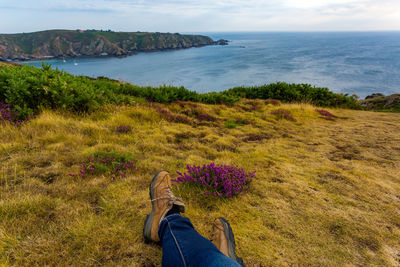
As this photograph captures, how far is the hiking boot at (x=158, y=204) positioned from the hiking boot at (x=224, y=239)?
0.57 metres

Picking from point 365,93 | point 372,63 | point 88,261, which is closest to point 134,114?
point 88,261

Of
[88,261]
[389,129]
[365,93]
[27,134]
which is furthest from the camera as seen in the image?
[365,93]

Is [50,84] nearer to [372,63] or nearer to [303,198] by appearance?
[303,198]

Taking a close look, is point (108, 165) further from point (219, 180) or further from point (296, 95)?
point (296, 95)

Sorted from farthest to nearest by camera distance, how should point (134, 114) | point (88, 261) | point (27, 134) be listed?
point (134, 114)
point (27, 134)
point (88, 261)

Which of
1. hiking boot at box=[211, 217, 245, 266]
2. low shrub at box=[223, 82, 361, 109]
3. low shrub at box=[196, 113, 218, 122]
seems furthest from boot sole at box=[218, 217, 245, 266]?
low shrub at box=[223, 82, 361, 109]

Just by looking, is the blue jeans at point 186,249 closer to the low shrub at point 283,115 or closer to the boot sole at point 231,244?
the boot sole at point 231,244

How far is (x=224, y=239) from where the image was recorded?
7.88 feet

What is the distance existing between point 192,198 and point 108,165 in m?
2.08

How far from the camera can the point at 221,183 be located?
11.7ft

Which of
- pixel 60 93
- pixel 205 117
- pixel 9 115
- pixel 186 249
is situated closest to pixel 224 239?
pixel 186 249

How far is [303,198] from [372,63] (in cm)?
10203

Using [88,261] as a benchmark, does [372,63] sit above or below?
above

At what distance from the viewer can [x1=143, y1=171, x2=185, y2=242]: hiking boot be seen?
245cm
